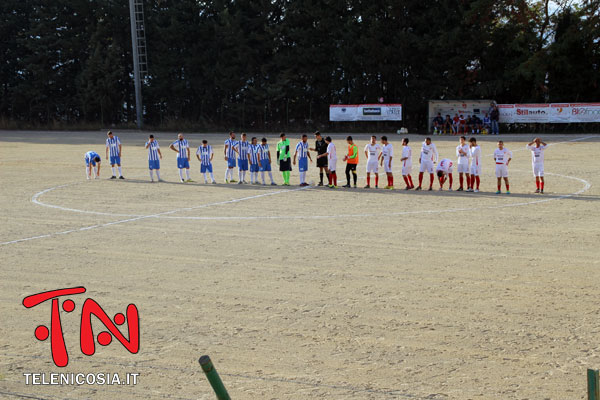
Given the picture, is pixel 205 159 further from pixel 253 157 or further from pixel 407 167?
pixel 407 167

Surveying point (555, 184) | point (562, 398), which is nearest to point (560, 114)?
point (555, 184)

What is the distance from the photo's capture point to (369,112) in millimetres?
50531

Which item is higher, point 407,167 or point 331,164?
point 331,164

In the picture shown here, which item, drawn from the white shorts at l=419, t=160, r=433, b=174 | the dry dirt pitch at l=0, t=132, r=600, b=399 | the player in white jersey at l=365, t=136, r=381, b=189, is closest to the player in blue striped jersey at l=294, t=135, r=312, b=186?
the player in white jersey at l=365, t=136, r=381, b=189

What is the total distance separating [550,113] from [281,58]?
73.2 feet

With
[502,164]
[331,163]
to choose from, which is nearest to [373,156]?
[331,163]

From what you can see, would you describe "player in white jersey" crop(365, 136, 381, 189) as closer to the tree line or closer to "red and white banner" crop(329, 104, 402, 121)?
"red and white banner" crop(329, 104, 402, 121)

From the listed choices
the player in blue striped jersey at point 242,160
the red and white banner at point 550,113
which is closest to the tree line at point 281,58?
the red and white banner at point 550,113

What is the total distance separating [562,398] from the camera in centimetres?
627

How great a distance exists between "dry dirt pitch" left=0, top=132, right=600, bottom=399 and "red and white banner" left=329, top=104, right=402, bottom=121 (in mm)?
30933

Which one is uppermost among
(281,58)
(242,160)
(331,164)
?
(281,58)

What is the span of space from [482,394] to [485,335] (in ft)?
5.05

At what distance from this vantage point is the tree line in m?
48.9

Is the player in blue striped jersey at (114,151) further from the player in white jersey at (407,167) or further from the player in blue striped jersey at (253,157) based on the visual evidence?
the player in white jersey at (407,167)
